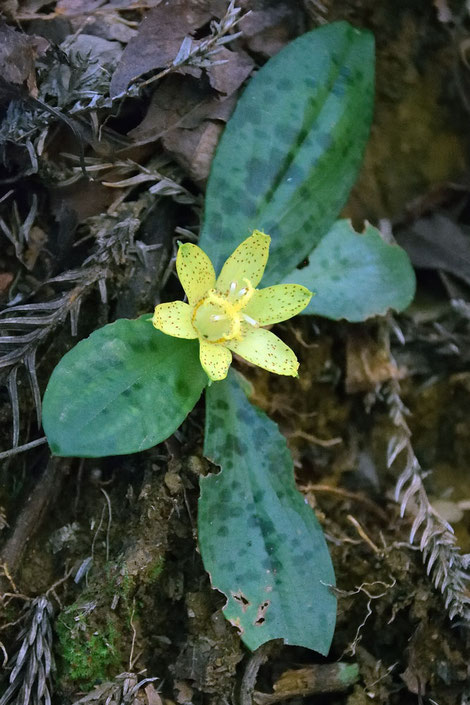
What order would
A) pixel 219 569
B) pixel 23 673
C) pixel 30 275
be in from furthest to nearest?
pixel 30 275 < pixel 219 569 < pixel 23 673

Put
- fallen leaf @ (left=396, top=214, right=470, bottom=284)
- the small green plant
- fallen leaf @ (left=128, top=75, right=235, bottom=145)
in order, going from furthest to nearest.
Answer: fallen leaf @ (left=396, top=214, right=470, bottom=284) < fallen leaf @ (left=128, top=75, right=235, bottom=145) < the small green plant

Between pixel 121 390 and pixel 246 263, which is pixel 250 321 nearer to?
pixel 246 263

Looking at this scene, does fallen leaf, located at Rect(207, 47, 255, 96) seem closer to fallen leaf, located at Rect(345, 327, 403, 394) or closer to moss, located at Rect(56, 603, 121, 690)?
fallen leaf, located at Rect(345, 327, 403, 394)

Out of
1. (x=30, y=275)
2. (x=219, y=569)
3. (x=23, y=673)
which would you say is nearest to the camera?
(x=23, y=673)

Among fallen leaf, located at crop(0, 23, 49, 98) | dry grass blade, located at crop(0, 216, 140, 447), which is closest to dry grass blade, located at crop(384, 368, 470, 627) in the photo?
dry grass blade, located at crop(0, 216, 140, 447)

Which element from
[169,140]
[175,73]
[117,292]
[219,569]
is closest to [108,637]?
[219,569]

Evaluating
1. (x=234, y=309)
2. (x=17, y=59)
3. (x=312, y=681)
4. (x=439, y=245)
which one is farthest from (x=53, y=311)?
(x=439, y=245)

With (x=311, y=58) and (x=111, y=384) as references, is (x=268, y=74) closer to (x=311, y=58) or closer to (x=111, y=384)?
(x=311, y=58)
